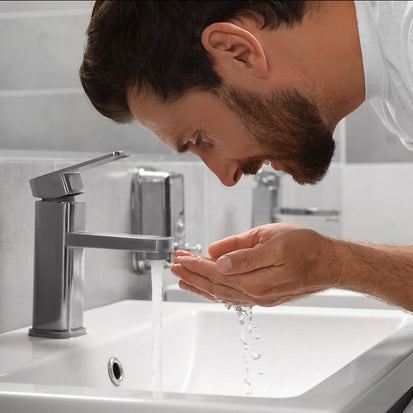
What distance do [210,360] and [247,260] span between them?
0.31 m

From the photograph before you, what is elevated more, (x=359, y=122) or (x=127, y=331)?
(x=359, y=122)

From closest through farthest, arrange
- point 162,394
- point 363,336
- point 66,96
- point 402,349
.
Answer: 1. point 162,394
2. point 402,349
3. point 363,336
4. point 66,96

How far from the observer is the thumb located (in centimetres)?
83

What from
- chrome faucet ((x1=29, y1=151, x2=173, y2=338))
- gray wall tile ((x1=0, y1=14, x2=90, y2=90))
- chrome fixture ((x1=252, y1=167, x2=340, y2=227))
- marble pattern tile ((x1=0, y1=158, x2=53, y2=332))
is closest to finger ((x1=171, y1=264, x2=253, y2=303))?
chrome faucet ((x1=29, y1=151, x2=173, y2=338))

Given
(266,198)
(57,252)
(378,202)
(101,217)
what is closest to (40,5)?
(101,217)

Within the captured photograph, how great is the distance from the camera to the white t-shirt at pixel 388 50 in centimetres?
86

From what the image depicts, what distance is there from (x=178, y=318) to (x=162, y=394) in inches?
18.0

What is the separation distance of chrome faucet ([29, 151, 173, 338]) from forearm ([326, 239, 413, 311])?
28 centimetres

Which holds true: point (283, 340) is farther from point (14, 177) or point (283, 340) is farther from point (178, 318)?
point (14, 177)

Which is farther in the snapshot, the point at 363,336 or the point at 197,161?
the point at 197,161

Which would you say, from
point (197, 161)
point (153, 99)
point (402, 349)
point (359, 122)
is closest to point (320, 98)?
point (153, 99)

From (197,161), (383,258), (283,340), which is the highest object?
(197,161)

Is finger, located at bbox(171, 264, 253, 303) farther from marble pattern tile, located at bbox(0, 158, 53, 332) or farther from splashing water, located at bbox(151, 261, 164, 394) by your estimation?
marble pattern tile, located at bbox(0, 158, 53, 332)

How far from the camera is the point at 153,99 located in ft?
2.98
